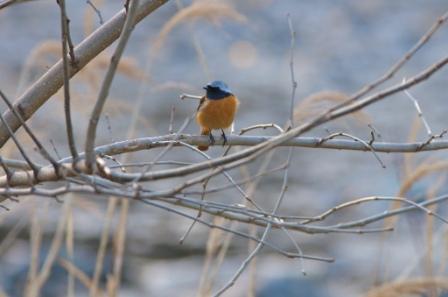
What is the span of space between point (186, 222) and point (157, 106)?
1.80m

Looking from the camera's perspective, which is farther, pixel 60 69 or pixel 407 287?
pixel 407 287

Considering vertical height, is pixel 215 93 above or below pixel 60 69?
above

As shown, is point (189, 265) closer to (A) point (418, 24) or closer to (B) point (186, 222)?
(B) point (186, 222)

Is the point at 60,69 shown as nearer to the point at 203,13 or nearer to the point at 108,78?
the point at 108,78

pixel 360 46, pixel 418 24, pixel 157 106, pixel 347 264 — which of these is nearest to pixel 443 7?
pixel 418 24

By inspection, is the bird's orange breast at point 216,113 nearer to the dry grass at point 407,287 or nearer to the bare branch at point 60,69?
the dry grass at point 407,287

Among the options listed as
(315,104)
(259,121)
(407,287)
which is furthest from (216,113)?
(259,121)

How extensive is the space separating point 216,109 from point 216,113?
0.09 ft

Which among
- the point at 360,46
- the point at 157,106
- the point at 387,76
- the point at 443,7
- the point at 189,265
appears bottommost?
the point at 387,76

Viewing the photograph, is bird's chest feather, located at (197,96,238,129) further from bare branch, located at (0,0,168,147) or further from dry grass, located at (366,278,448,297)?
bare branch, located at (0,0,168,147)

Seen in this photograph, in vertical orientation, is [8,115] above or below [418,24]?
below

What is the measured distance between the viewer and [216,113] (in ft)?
11.7

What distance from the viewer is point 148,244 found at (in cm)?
733

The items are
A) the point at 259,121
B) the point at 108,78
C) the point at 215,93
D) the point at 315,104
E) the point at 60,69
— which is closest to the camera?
the point at 108,78
